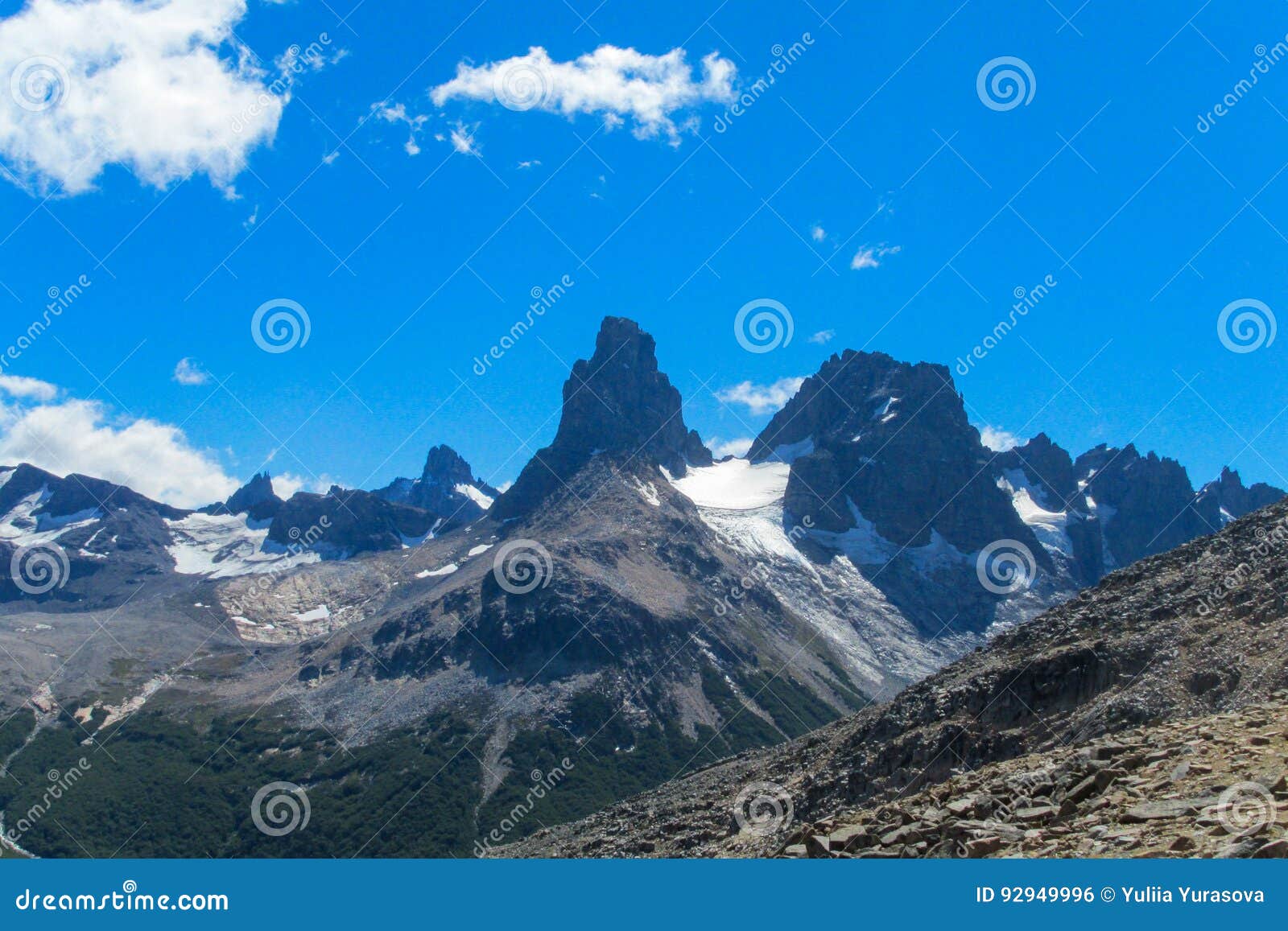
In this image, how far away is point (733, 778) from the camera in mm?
86375

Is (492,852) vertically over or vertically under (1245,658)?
under

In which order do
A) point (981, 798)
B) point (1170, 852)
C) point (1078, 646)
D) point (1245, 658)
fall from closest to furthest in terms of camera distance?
point (1170, 852)
point (981, 798)
point (1245, 658)
point (1078, 646)

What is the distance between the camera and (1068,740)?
56750 mm

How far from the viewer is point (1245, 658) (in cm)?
5559

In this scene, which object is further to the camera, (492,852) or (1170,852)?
(492,852)

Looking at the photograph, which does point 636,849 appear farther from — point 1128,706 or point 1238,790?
point 1238,790

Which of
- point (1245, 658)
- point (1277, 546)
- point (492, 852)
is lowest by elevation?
point (492, 852)

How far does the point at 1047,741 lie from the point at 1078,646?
35.4 feet

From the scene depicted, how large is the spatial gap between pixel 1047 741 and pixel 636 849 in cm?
2739

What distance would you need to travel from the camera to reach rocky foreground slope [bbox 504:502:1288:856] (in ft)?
116

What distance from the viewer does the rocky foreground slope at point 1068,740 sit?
3531 centimetres

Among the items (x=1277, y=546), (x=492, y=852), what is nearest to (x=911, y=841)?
(x=1277, y=546)

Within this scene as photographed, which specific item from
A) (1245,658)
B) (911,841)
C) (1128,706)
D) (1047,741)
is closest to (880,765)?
(1047,741)

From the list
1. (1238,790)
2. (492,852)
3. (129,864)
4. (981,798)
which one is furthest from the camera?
(492,852)
